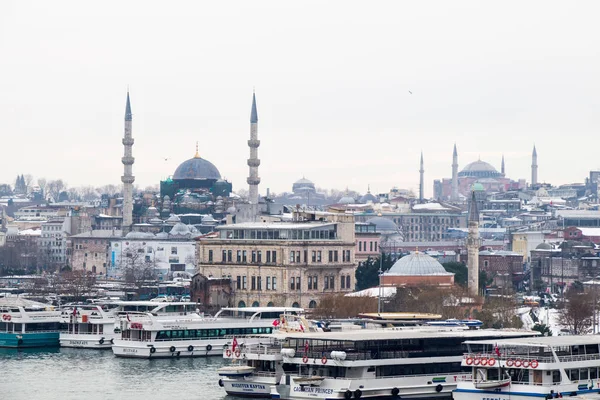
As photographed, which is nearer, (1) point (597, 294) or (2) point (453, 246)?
(1) point (597, 294)

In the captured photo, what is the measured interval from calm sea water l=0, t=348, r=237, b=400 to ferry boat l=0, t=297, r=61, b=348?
210cm

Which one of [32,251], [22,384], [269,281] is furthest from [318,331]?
[32,251]

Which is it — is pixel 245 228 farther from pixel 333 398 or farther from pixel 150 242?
pixel 150 242

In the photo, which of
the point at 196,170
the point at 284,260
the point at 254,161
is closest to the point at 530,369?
the point at 284,260

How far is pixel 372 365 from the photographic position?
60406 mm

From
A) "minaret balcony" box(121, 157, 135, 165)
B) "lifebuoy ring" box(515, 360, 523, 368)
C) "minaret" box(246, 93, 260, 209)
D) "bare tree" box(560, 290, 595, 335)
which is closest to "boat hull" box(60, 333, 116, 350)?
"bare tree" box(560, 290, 595, 335)

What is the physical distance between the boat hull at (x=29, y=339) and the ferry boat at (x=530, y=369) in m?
30.8

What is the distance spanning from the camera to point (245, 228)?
97.0m

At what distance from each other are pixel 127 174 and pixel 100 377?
9152 centimetres

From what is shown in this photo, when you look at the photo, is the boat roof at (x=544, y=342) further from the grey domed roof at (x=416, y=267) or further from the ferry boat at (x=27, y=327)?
the grey domed roof at (x=416, y=267)

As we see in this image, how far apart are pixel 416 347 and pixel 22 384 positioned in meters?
14.9

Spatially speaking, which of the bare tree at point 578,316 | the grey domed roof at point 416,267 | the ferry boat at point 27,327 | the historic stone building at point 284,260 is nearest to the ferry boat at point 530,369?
the bare tree at point 578,316

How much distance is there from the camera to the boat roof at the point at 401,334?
60844 millimetres

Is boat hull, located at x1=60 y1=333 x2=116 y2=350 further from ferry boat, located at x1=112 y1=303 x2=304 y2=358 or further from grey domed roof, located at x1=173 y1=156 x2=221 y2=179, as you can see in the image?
grey domed roof, located at x1=173 y1=156 x2=221 y2=179
